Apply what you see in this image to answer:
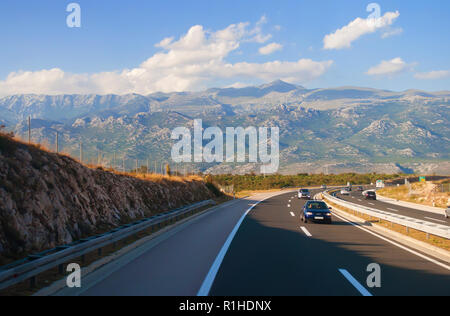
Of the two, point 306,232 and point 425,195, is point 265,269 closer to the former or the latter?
point 306,232

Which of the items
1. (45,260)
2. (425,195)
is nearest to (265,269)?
(45,260)

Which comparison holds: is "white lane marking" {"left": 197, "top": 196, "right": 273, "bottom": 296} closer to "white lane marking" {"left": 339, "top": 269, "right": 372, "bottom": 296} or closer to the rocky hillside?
"white lane marking" {"left": 339, "top": 269, "right": 372, "bottom": 296}

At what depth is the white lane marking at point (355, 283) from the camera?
22.5ft

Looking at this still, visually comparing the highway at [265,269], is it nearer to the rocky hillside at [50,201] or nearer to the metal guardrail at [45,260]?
the metal guardrail at [45,260]

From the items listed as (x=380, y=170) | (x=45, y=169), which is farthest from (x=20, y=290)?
(x=380, y=170)

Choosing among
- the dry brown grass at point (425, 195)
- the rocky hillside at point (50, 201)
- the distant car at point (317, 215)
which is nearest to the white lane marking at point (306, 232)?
the distant car at point (317, 215)

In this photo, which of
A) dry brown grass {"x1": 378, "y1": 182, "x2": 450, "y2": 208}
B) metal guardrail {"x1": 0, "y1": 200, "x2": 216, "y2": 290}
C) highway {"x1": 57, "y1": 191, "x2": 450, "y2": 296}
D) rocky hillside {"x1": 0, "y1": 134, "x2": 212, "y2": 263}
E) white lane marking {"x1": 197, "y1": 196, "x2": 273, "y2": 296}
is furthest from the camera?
dry brown grass {"x1": 378, "y1": 182, "x2": 450, "y2": 208}

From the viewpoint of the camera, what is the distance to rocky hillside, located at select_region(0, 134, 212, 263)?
9.77m

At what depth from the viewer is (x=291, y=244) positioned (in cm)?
1249

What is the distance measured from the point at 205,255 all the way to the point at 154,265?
1708 mm

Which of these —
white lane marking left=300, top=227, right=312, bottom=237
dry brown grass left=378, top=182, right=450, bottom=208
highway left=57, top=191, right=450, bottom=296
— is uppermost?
highway left=57, top=191, right=450, bottom=296

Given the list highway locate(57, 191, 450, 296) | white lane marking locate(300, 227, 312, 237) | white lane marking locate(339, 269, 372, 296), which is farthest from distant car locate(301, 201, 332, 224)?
white lane marking locate(339, 269, 372, 296)

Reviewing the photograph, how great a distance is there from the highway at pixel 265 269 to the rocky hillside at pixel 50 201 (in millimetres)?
2412
